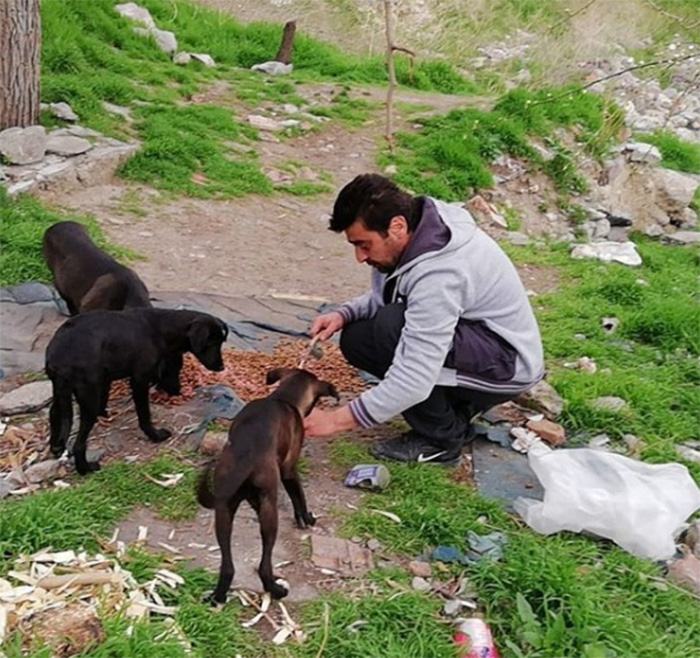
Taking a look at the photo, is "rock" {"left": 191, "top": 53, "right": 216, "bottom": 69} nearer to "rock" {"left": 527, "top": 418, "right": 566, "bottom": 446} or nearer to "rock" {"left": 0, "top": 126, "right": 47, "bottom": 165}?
"rock" {"left": 0, "top": 126, "right": 47, "bottom": 165}

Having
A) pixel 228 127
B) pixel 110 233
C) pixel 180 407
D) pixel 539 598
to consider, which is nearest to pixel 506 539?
pixel 539 598

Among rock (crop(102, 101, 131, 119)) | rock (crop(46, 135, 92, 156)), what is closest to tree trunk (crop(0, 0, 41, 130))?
rock (crop(46, 135, 92, 156))

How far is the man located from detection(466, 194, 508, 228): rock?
521cm

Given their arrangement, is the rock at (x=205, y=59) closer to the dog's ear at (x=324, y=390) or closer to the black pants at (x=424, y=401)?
the black pants at (x=424, y=401)

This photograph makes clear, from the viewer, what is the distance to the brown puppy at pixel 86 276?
16.0ft

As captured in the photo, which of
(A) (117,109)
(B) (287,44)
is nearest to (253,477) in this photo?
(A) (117,109)

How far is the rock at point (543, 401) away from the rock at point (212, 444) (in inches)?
64.0

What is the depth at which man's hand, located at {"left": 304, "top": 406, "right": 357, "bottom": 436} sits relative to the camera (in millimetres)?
3591

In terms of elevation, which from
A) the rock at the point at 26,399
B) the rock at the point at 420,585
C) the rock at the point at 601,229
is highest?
the rock at the point at 420,585

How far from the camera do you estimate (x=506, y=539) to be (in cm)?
359

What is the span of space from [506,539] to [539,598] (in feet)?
1.40

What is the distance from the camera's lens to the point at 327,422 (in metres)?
3.63

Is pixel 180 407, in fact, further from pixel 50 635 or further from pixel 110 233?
pixel 110 233

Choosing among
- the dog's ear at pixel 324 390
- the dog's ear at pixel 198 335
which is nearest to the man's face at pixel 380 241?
the dog's ear at pixel 324 390
